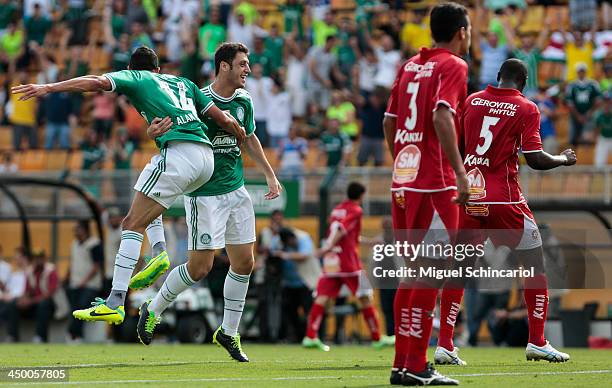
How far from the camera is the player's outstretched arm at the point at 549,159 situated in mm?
10414

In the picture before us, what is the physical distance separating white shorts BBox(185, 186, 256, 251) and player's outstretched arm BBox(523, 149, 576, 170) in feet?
7.97

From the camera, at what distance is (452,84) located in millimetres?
8109

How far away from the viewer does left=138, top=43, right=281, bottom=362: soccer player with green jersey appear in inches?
428

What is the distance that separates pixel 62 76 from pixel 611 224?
13707mm

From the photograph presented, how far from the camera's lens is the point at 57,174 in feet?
71.1

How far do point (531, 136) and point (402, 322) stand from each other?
3.11m

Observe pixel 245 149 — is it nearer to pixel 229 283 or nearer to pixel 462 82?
pixel 229 283

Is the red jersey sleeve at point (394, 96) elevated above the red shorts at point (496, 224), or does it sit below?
above

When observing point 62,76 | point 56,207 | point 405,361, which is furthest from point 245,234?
point 62,76

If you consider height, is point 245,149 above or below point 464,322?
above

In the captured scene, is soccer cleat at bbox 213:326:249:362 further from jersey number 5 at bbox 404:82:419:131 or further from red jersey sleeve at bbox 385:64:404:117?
jersey number 5 at bbox 404:82:419:131

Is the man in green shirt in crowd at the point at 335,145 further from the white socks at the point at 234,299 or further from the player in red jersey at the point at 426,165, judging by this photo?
the player in red jersey at the point at 426,165

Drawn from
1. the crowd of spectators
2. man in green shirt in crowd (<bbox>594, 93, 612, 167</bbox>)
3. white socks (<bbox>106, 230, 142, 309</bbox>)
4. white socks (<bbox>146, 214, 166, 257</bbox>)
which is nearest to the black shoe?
white socks (<bbox>106, 230, 142, 309</bbox>)

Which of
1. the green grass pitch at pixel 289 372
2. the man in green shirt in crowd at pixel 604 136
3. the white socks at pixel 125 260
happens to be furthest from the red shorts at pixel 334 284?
the white socks at pixel 125 260
